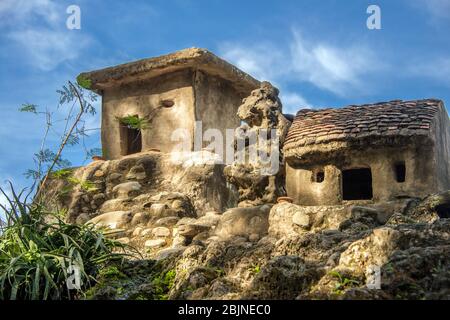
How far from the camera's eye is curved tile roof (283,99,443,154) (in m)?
10.5

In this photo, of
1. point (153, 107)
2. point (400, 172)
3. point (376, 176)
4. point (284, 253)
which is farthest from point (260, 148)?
point (153, 107)

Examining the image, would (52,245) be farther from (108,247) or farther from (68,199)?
(68,199)

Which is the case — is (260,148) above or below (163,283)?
above

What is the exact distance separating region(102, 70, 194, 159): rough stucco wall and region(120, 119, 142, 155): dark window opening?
0.40ft

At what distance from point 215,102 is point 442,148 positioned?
575 cm

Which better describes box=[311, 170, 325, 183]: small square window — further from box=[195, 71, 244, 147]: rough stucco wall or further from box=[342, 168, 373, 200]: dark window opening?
box=[195, 71, 244, 147]: rough stucco wall

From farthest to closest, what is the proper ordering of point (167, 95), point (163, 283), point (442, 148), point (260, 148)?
point (167, 95)
point (442, 148)
point (260, 148)
point (163, 283)

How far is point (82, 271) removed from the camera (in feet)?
21.4

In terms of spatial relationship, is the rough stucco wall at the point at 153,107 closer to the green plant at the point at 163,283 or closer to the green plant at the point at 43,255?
the green plant at the point at 43,255

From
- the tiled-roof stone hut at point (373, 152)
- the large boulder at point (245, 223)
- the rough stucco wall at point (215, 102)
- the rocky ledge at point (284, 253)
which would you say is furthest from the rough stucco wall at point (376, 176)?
the rough stucco wall at point (215, 102)

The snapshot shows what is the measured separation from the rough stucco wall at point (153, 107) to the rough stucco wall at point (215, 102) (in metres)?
0.21

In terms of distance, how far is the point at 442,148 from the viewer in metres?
11.7

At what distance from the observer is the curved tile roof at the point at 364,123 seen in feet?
34.4

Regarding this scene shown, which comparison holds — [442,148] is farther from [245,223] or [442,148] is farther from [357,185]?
[245,223]
